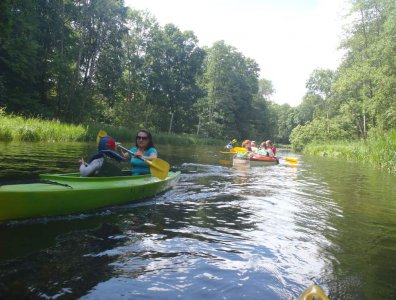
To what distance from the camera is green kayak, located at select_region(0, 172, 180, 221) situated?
13.0 ft

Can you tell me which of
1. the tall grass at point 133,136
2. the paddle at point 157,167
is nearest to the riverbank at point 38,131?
the tall grass at point 133,136

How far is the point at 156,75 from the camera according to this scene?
128 feet

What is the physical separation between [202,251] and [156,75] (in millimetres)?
36864

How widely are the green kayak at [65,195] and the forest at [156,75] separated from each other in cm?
1054

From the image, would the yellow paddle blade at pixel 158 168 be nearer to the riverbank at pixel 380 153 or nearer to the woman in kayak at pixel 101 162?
the woman in kayak at pixel 101 162

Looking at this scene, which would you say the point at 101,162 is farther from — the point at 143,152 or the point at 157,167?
the point at 143,152

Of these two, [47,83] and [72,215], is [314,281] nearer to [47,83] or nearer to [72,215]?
[72,215]

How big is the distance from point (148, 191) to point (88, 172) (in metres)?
1.24

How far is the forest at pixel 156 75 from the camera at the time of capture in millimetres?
22297

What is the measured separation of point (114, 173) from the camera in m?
6.00

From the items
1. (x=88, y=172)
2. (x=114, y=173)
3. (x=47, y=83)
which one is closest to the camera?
(x=88, y=172)

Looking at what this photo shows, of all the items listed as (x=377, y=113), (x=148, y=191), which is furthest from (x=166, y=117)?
(x=148, y=191)

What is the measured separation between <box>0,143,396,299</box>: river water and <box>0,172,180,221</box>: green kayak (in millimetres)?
166

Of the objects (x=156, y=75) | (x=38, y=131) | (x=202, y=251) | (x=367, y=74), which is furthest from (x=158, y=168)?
(x=156, y=75)
